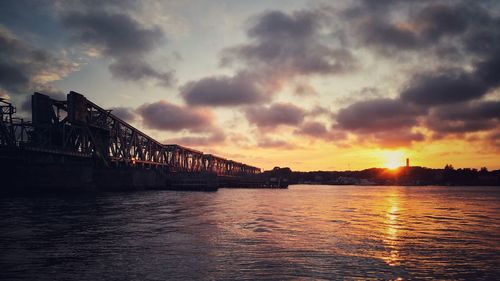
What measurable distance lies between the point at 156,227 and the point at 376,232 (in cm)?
1925

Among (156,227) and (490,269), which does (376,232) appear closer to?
(490,269)

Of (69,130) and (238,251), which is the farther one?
(69,130)

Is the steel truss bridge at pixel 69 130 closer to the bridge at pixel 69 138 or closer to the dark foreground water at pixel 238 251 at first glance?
the bridge at pixel 69 138

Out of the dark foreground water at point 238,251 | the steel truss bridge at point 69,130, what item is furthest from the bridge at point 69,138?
the dark foreground water at point 238,251

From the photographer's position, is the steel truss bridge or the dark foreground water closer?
the dark foreground water

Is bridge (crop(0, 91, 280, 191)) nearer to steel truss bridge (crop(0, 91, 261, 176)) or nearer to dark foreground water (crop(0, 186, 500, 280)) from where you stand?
steel truss bridge (crop(0, 91, 261, 176))

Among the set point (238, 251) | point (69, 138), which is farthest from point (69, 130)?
point (238, 251)

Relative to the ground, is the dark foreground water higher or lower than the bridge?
lower

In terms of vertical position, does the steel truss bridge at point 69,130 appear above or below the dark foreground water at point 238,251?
above

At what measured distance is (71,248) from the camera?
2164 centimetres

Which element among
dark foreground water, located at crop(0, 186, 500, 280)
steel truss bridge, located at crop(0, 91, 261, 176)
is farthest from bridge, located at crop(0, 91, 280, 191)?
dark foreground water, located at crop(0, 186, 500, 280)

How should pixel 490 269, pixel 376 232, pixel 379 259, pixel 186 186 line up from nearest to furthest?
1. pixel 490 269
2. pixel 379 259
3. pixel 376 232
4. pixel 186 186

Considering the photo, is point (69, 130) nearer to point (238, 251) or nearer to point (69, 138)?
point (69, 138)

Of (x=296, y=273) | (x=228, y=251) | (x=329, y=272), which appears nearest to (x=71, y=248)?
(x=228, y=251)
